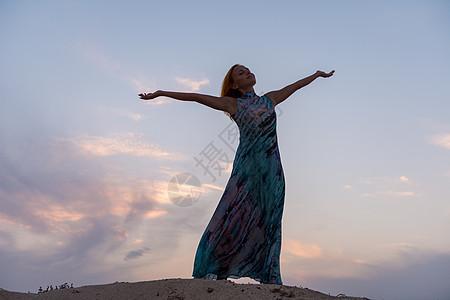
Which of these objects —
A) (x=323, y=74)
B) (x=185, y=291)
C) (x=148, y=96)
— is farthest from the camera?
(x=323, y=74)

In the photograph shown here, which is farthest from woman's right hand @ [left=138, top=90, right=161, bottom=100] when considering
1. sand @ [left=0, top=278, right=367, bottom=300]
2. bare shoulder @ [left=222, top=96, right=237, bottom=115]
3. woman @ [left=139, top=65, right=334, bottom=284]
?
sand @ [left=0, top=278, right=367, bottom=300]

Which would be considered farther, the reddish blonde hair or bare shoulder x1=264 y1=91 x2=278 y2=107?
the reddish blonde hair

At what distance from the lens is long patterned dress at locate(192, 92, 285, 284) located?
21.1ft

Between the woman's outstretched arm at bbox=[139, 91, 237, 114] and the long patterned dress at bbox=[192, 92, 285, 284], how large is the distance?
0.40 ft

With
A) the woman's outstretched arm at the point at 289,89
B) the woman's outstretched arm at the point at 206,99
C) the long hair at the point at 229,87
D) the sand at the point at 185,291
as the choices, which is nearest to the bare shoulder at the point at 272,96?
the woman's outstretched arm at the point at 289,89

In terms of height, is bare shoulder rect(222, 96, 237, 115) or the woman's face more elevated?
the woman's face

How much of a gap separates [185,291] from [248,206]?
178 cm

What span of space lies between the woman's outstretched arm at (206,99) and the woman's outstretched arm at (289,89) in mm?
719

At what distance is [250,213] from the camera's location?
259 inches

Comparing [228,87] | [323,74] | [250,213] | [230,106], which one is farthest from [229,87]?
[250,213]

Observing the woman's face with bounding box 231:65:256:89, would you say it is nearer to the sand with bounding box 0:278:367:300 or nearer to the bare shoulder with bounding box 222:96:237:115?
the bare shoulder with bounding box 222:96:237:115

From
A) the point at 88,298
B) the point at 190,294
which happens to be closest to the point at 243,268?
the point at 190,294

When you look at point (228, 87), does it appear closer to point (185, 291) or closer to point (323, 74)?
point (323, 74)

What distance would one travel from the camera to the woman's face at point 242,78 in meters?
6.97
